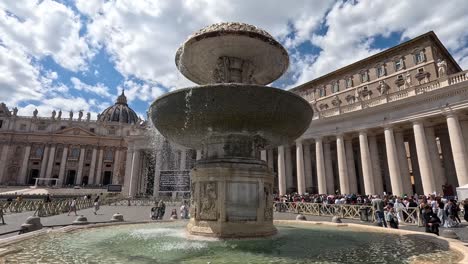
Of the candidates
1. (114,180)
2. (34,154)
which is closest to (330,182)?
(114,180)

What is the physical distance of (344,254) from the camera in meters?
5.89

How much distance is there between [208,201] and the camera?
7.55 metres

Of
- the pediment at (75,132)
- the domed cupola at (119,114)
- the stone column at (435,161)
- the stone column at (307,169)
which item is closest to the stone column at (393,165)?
the stone column at (435,161)

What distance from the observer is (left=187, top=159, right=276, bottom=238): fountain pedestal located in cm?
730

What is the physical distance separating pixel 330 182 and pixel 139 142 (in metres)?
36.8

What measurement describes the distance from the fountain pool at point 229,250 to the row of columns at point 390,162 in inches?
775

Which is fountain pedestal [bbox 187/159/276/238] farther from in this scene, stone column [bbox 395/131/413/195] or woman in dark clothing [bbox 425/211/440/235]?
stone column [bbox 395/131/413/195]

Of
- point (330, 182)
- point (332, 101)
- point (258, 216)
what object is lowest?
point (258, 216)

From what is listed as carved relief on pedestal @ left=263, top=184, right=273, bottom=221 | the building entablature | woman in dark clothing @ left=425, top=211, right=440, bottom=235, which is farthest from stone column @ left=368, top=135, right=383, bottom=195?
carved relief on pedestal @ left=263, top=184, right=273, bottom=221

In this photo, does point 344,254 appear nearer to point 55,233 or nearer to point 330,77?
point 55,233

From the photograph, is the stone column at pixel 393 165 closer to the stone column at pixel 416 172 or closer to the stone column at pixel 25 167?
the stone column at pixel 416 172

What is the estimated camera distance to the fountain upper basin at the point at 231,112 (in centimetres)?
694

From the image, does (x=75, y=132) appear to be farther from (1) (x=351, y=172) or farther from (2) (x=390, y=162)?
(2) (x=390, y=162)

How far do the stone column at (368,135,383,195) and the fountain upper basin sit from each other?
2500cm
